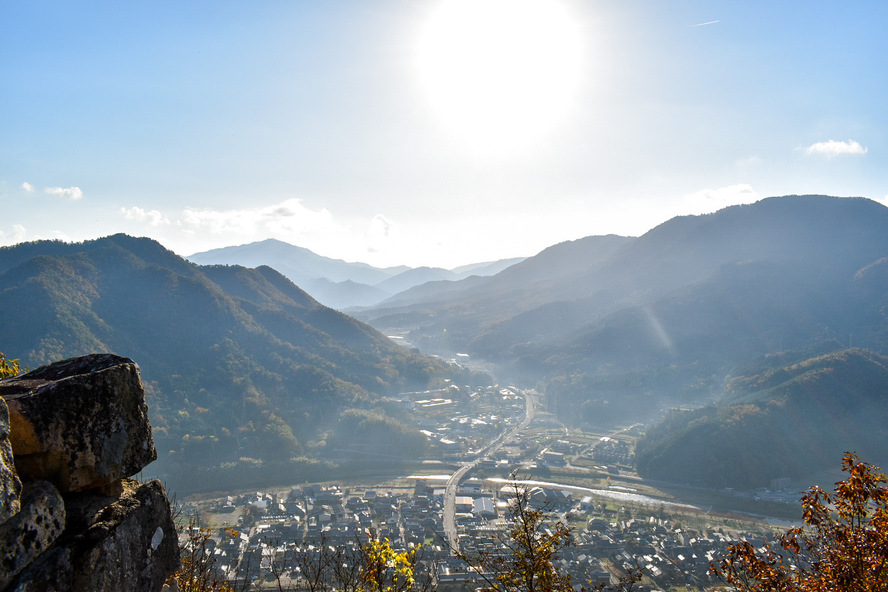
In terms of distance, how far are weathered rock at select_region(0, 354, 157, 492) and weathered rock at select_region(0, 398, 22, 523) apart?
31 centimetres

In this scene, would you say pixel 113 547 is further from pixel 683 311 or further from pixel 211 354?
pixel 683 311

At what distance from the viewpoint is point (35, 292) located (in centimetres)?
4172

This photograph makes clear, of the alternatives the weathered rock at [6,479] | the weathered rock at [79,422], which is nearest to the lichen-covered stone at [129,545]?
the weathered rock at [79,422]

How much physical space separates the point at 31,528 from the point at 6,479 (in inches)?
13.6

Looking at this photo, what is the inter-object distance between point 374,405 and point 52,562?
48.0 metres

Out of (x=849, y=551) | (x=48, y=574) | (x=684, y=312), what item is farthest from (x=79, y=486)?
(x=684, y=312)

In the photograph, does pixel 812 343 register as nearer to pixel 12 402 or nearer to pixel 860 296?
pixel 860 296

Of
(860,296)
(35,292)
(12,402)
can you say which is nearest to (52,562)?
(12,402)

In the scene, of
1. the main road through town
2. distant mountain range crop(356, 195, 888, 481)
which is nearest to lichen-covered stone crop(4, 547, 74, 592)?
the main road through town

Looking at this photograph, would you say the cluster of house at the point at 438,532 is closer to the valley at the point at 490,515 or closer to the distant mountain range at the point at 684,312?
the valley at the point at 490,515

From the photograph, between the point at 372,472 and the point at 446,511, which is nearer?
the point at 446,511

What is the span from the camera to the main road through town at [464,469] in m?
23.5

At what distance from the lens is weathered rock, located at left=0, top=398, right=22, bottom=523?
2.07 metres

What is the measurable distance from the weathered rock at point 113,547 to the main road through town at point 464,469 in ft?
32.0
